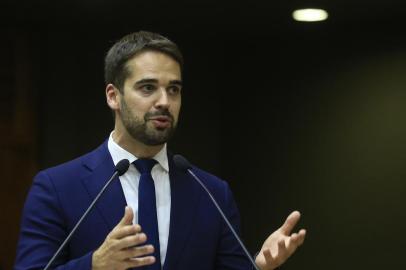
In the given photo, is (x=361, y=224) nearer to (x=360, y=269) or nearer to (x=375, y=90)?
(x=360, y=269)

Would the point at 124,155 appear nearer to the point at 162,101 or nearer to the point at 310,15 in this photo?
the point at 162,101

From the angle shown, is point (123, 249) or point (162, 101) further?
point (162, 101)

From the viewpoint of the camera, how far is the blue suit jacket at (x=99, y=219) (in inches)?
→ 75.6

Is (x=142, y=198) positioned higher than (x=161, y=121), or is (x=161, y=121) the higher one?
(x=161, y=121)

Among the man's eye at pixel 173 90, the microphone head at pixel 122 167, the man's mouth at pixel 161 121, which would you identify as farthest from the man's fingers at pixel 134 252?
the man's eye at pixel 173 90

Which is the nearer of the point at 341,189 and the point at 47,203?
the point at 47,203

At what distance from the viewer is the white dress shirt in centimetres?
204

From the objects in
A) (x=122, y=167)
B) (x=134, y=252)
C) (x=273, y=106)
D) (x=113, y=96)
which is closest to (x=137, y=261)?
(x=134, y=252)

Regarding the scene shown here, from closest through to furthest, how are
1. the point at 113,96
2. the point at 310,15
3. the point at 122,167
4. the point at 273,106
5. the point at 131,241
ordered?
the point at 131,241, the point at 122,167, the point at 113,96, the point at 310,15, the point at 273,106

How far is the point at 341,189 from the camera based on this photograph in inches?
191

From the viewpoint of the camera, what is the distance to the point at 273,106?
5.36 metres

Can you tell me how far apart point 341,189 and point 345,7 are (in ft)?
3.97

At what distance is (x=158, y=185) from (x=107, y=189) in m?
0.16

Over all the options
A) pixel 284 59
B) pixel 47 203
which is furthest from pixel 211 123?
pixel 47 203
